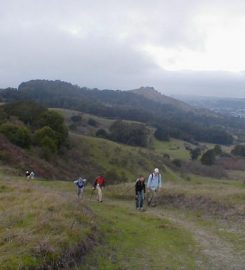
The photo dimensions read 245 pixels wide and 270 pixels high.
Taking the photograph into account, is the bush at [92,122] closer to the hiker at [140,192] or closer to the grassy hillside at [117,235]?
the grassy hillside at [117,235]

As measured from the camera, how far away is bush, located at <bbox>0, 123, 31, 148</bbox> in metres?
61.2

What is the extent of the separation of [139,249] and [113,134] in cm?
11680

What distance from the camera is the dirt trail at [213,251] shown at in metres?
12.3

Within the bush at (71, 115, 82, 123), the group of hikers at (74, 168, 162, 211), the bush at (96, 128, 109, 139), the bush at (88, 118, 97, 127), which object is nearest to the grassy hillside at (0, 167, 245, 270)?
the group of hikers at (74, 168, 162, 211)

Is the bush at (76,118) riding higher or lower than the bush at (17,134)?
higher

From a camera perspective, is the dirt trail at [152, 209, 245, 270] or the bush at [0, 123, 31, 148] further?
the bush at [0, 123, 31, 148]

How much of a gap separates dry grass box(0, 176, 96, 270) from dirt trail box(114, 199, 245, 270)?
349 cm

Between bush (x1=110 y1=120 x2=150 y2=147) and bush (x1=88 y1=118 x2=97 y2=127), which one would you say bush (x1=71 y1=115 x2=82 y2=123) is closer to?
bush (x1=88 y1=118 x2=97 y2=127)

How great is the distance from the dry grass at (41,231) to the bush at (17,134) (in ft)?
147

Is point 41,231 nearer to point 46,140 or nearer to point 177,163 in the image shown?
point 46,140

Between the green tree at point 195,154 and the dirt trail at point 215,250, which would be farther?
the green tree at point 195,154

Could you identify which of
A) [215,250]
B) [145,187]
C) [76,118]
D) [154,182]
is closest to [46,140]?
[145,187]

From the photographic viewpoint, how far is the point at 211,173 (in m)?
104

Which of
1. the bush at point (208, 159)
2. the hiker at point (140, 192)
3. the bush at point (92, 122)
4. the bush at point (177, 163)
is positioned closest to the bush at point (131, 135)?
the bush at point (92, 122)
